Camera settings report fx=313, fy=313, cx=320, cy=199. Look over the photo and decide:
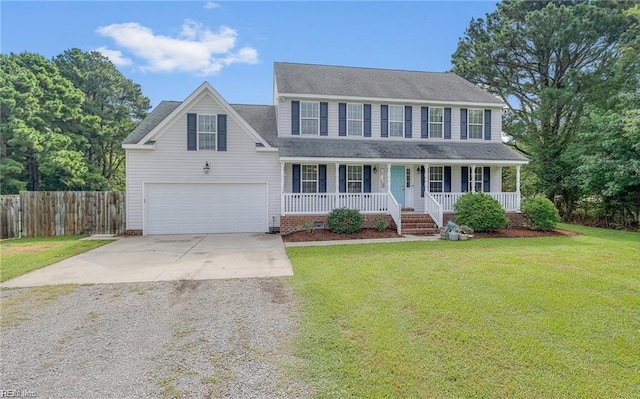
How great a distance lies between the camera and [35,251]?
9383 millimetres

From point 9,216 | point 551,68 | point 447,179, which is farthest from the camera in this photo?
point 551,68

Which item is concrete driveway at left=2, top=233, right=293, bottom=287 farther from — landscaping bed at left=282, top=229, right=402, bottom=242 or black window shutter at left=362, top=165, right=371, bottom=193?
black window shutter at left=362, top=165, right=371, bottom=193

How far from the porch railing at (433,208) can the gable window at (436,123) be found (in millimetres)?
3945

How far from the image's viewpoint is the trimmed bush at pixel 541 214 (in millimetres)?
12562

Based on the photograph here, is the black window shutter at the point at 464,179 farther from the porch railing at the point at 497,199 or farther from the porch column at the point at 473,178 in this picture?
the porch railing at the point at 497,199

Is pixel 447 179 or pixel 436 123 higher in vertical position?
pixel 436 123

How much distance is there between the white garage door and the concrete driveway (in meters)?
1.76

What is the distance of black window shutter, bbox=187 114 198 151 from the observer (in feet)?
42.7

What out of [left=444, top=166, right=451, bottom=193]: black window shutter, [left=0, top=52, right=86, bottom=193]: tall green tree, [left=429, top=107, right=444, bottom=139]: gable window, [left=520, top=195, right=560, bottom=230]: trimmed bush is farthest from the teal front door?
[left=0, top=52, right=86, bottom=193]: tall green tree

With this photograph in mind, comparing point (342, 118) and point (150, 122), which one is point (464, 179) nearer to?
point (342, 118)

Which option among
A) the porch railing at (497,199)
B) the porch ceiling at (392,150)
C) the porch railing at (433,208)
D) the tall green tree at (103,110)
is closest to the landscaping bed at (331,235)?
the porch railing at (433,208)

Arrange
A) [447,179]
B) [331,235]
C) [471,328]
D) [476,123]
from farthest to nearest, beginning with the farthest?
[476,123] < [447,179] < [331,235] < [471,328]

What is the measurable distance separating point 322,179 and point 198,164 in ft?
17.7

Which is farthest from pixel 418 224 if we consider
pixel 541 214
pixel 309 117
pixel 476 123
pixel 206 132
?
pixel 206 132
